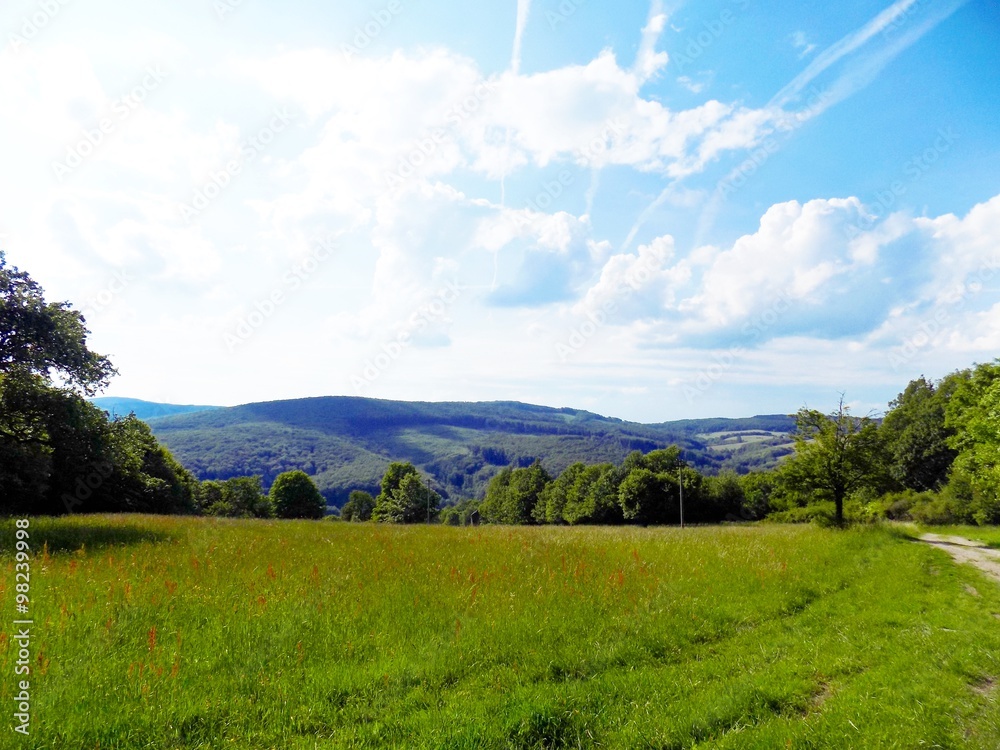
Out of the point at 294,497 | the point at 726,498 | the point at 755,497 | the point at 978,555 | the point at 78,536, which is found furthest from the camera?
the point at 755,497

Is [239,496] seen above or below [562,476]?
below

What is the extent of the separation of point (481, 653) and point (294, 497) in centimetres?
7071

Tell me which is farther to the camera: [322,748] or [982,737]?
[982,737]

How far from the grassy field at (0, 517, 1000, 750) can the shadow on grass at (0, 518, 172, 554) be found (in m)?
0.25

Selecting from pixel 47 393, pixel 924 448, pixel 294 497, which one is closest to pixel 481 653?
pixel 47 393

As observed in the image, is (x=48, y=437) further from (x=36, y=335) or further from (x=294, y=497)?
(x=294, y=497)

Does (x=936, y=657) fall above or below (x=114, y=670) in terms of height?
below

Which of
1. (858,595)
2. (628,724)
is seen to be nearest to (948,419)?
(858,595)

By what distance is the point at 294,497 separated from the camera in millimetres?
68750

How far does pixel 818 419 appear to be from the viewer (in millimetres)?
21531

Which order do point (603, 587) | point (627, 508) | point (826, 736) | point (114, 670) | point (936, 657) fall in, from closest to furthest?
point (826, 736), point (114, 670), point (936, 657), point (603, 587), point (627, 508)

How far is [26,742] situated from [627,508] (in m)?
65.5

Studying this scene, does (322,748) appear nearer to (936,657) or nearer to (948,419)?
(936,657)

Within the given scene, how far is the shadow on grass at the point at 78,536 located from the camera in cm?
989
